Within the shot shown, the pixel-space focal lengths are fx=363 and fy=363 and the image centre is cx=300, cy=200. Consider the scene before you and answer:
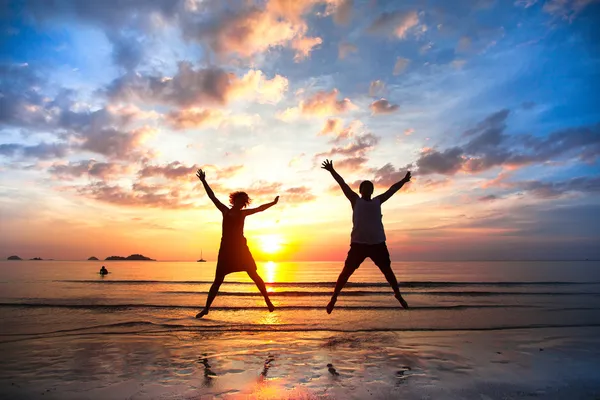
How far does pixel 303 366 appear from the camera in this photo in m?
6.05

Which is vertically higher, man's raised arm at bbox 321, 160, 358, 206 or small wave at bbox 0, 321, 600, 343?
Answer: man's raised arm at bbox 321, 160, 358, 206

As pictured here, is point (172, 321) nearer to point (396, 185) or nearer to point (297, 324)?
point (297, 324)

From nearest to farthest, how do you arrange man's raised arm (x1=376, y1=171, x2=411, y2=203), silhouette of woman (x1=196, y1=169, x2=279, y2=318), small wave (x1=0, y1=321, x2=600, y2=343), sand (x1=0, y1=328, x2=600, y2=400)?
sand (x1=0, y1=328, x2=600, y2=400) → man's raised arm (x1=376, y1=171, x2=411, y2=203) → silhouette of woman (x1=196, y1=169, x2=279, y2=318) → small wave (x1=0, y1=321, x2=600, y2=343)

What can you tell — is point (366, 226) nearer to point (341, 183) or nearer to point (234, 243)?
point (341, 183)

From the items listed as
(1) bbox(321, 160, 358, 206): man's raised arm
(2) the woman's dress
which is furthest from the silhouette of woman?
(1) bbox(321, 160, 358, 206): man's raised arm

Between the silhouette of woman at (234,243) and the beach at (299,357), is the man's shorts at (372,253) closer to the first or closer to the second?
the beach at (299,357)

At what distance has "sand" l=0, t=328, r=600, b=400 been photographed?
4.85 meters

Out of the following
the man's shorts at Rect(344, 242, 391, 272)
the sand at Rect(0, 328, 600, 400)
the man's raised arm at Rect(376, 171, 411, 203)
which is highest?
the man's raised arm at Rect(376, 171, 411, 203)

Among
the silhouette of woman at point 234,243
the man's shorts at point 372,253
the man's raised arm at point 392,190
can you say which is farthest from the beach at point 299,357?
the man's raised arm at point 392,190

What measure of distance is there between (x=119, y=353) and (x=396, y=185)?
664 cm

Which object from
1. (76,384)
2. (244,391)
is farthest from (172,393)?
(76,384)

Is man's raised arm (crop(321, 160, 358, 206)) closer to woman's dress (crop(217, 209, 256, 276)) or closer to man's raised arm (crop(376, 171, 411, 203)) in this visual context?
man's raised arm (crop(376, 171, 411, 203))

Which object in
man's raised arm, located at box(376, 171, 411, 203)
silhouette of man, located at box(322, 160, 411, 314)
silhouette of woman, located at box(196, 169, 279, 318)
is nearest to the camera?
silhouette of man, located at box(322, 160, 411, 314)

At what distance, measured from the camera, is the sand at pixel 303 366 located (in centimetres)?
485
